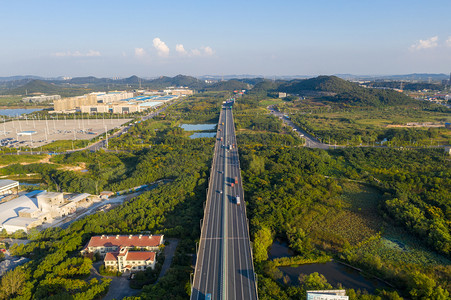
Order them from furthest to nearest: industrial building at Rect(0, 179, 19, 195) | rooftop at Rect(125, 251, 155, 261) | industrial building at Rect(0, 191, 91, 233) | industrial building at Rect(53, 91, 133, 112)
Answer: industrial building at Rect(53, 91, 133, 112)
industrial building at Rect(0, 179, 19, 195)
industrial building at Rect(0, 191, 91, 233)
rooftop at Rect(125, 251, 155, 261)

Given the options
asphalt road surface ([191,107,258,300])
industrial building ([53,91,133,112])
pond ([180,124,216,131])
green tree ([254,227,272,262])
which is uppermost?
industrial building ([53,91,133,112])

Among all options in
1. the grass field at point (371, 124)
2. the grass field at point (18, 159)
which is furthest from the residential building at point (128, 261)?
the grass field at point (371, 124)

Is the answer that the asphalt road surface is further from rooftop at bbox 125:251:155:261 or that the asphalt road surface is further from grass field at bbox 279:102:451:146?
grass field at bbox 279:102:451:146

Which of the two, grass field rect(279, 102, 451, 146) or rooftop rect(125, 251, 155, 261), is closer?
rooftop rect(125, 251, 155, 261)

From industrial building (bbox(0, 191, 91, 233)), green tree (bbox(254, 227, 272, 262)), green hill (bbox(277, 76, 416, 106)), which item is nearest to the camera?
green tree (bbox(254, 227, 272, 262))

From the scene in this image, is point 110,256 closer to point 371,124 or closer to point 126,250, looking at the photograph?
point 126,250

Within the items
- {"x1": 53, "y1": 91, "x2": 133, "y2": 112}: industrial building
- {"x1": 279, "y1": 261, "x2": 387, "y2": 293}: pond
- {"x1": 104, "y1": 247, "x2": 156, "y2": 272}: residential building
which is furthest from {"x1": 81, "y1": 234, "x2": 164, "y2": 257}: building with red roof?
{"x1": 53, "y1": 91, "x2": 133, "y2": 112}: industrial building

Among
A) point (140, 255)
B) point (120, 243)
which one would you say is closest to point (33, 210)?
point (120, 243)

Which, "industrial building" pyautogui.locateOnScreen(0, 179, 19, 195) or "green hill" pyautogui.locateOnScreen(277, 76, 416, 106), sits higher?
"green hill" pyautogui.locateOnScreen(277, 76, 416, 106)
